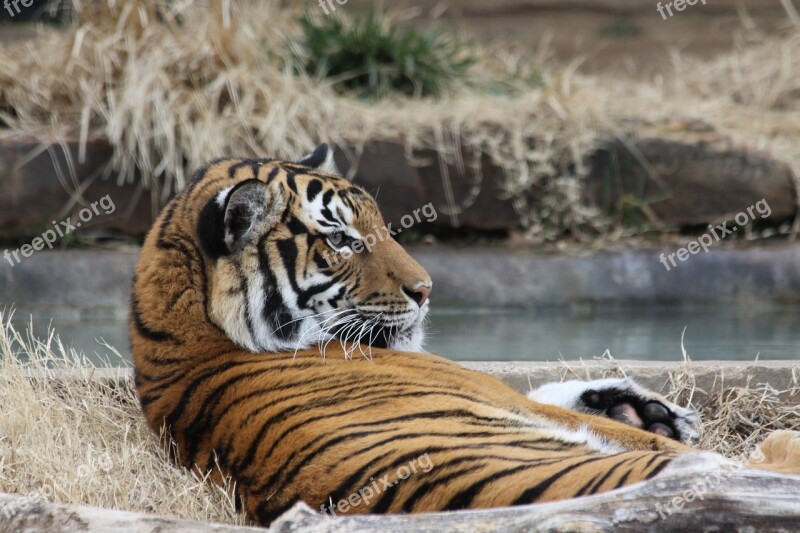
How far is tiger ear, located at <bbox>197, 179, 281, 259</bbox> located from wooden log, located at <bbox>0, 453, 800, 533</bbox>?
1054 millimetres

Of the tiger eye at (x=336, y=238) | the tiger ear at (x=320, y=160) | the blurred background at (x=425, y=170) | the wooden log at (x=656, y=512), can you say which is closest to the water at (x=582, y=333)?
the blurred background at (x=425, y=170)

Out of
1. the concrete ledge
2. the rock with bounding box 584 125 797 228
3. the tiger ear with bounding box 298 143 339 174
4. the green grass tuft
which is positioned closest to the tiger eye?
the tiger ear with bounding box 298 143 339 174

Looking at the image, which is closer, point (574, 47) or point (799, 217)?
point (799, 217)

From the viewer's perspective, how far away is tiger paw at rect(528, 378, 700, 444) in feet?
10.6

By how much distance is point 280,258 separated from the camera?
2781 mm

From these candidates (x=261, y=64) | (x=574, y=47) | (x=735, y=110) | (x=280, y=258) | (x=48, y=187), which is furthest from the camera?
(x=574, y=47)

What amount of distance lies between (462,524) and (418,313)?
121 centimetres

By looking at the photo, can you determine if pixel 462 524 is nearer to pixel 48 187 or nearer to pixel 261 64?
pixel 48 187

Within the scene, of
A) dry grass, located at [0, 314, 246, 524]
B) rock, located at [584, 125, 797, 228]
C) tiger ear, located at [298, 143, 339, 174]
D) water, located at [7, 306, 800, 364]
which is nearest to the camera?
dry grass, located at [0, 314, 246, 524]

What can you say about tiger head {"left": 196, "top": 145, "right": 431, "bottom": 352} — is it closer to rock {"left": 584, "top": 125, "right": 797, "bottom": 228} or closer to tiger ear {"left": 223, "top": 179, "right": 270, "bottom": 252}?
tiger ear {"left": 223, "top": 179, "right": 270, "bottom": 252}

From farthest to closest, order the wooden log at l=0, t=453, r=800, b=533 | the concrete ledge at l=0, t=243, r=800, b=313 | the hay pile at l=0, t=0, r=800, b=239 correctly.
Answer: the hay pile at l=0, t=0, r=800, b=239 → the concrete ledge at l=0, t=243, r=800, b=313 → the wooden log at l=0, t=453, r=800, b=533

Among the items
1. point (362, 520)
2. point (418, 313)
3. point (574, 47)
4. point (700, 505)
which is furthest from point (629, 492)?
point (574, 47)

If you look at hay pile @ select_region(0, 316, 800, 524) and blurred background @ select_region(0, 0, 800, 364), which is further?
blurred background @ select_region(0, 0, 800, 364)

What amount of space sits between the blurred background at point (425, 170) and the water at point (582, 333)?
0.13 ft
